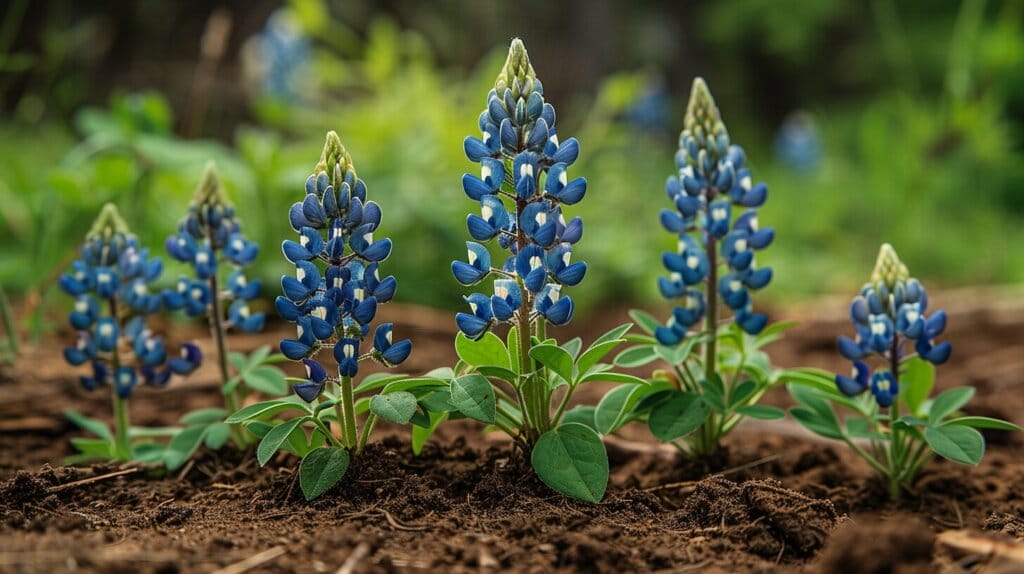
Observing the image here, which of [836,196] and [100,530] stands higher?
[836,196]

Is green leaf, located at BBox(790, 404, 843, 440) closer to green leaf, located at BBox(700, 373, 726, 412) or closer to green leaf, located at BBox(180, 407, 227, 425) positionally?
green leaf, located at BBox(700, 373, 726, 412)

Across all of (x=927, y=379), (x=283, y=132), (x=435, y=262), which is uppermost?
(x=283, y=132)

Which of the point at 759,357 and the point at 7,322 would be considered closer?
the point at 759,357

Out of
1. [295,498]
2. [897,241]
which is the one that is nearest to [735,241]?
[295,498]

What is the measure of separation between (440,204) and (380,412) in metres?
2.71

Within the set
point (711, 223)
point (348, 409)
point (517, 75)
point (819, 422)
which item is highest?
point (517, 75)

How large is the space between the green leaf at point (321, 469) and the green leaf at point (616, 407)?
53cm

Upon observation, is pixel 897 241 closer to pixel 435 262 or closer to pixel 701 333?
pixel 435 262

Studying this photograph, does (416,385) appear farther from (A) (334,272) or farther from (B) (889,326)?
(B) (889,326)

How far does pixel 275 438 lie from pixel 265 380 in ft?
1.34

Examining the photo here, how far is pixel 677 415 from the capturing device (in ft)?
6.70

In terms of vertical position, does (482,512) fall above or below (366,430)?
below

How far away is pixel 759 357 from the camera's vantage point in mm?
2260

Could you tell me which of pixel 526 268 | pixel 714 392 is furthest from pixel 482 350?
pixel 714 392
